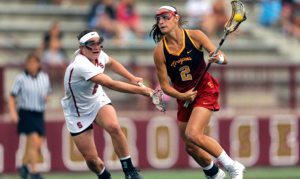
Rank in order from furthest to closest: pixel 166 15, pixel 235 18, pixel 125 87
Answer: pixel 166 15 < pixel 235 18 < pixel 125 87

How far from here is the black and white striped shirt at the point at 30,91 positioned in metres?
18.0

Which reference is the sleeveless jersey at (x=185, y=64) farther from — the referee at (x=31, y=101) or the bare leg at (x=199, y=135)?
the referee at (x=31, y=101)

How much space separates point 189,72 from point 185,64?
12 centimetres

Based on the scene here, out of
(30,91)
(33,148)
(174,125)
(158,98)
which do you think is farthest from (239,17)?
(174,125)

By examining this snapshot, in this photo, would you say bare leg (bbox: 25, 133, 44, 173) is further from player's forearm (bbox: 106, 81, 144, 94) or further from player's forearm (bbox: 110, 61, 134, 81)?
player's forearm (bbox: 106, 81, 144, 94)

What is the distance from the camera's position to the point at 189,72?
14.2 m

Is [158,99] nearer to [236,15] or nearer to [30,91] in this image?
[236,15]

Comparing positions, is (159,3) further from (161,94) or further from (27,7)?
(161,94)

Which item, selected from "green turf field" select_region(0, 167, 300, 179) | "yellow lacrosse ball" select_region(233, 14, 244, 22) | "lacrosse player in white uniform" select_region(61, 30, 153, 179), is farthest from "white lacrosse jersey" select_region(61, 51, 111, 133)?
"green turf field" select_region(0, 167, 300, 179)

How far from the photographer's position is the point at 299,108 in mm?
21188

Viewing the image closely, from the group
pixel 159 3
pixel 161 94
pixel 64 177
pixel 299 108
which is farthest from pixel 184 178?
pixel 159 3

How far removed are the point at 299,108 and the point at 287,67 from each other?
2.59 ft

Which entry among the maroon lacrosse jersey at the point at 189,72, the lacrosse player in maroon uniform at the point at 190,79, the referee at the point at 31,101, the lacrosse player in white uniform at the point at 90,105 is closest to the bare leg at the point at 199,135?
the lacrosse player in maroon uniform at the point at 190,79

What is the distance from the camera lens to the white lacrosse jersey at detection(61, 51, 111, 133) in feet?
46.1
